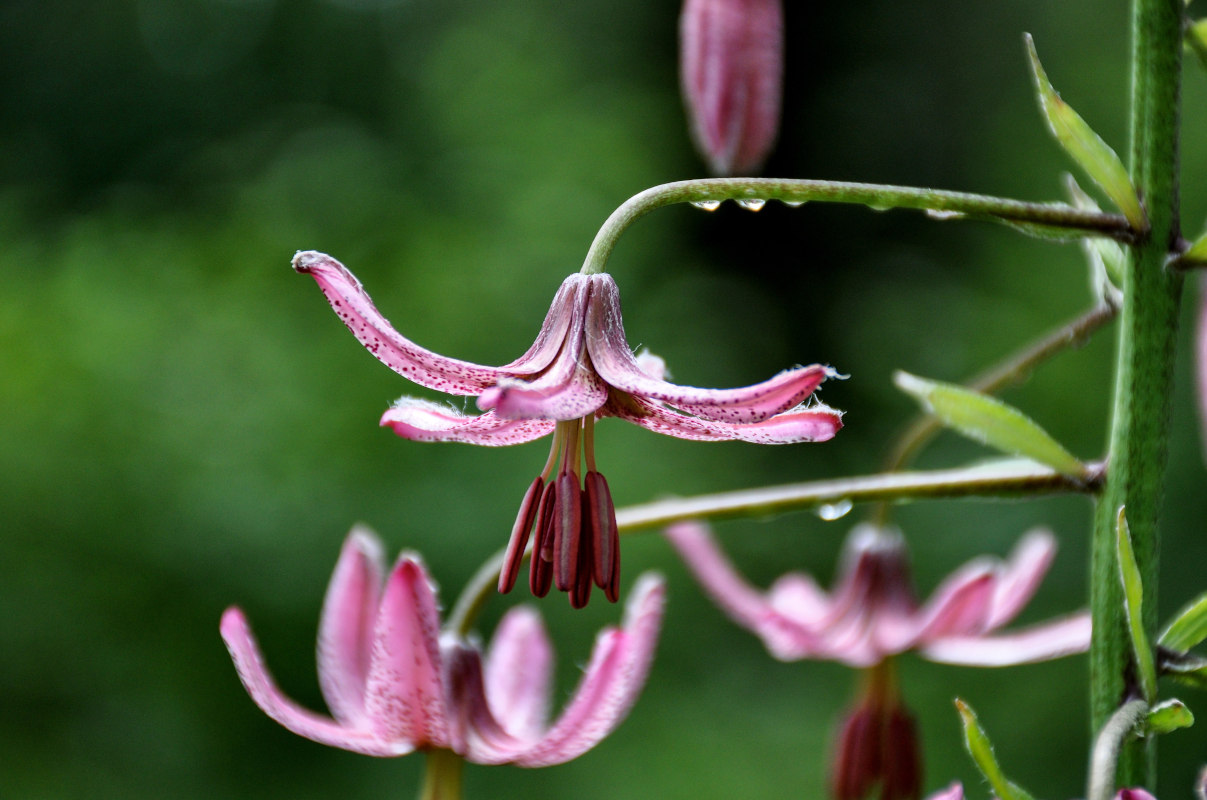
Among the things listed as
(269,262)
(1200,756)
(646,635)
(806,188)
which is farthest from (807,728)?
(806,188)

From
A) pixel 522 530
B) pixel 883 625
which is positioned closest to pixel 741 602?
pixel 883 625

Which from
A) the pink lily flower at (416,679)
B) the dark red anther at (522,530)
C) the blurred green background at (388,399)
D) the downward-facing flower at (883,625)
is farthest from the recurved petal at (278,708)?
the blurred green background at (388,399)

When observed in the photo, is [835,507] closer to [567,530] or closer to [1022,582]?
[567,530]

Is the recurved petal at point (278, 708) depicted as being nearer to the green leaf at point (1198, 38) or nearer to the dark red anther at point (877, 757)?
the dark red anther at point (877, 757)

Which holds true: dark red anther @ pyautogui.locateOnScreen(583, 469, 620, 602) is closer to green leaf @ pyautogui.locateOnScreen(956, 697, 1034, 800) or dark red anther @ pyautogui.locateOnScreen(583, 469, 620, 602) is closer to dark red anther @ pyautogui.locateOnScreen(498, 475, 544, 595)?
dark red anther @ pyautogui.locateOnScreen(498, 475, 544, 595)

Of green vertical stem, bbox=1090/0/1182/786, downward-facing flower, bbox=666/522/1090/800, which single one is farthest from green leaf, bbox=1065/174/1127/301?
downward-facing flower, bbox=666/522/1090/800

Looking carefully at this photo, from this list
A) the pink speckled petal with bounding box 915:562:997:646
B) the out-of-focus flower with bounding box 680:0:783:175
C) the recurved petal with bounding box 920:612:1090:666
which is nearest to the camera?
the out-of-focus flower with bounding box 680:0:783:175
